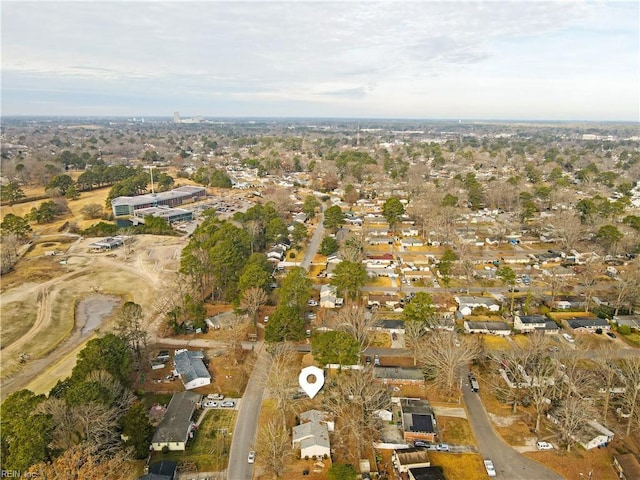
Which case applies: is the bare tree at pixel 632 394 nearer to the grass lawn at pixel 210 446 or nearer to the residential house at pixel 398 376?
the residential house at pixel 398 376

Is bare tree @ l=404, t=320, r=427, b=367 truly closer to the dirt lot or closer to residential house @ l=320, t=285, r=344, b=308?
residential house @ l=320, t=285, r=344, b=308

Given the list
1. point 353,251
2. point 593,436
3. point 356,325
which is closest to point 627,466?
point 593,436

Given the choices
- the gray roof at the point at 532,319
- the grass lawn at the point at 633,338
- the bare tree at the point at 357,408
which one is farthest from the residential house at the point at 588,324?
the bare tree at the point at 357,408

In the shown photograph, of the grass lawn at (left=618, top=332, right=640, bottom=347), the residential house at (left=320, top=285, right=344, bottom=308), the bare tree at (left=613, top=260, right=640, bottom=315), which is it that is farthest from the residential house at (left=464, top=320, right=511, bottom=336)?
the residential house at (left=320, top=285, right=344, bottom=308)

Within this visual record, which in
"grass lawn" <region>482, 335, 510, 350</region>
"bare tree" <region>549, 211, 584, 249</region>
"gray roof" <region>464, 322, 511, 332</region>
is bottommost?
"grass lawn" <region>482, 335, 510, 350</region>

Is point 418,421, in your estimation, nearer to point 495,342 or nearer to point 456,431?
point 456,431

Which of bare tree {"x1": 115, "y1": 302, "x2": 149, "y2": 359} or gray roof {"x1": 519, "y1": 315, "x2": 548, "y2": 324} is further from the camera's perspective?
gray roof {"x1": 519, "y1": 315, "x2": 548, "y2": 324}

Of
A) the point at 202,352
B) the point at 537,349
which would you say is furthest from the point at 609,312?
the point at 202,352
